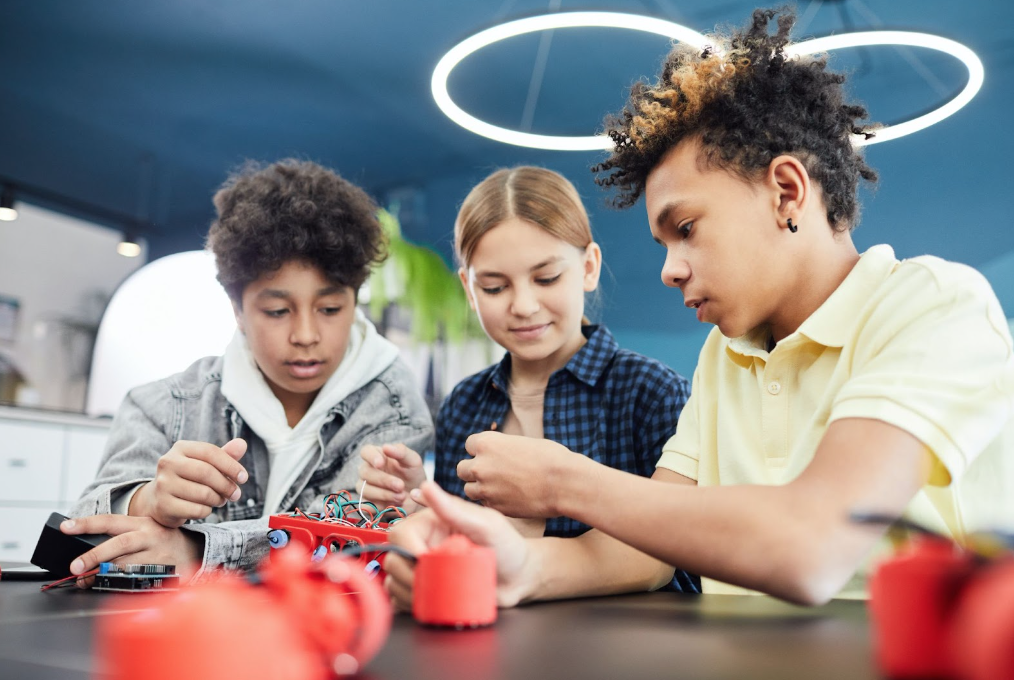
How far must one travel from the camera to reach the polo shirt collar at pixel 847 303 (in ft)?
2.96

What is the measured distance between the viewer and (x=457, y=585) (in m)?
0.53

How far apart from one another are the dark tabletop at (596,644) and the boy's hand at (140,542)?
1.13ft

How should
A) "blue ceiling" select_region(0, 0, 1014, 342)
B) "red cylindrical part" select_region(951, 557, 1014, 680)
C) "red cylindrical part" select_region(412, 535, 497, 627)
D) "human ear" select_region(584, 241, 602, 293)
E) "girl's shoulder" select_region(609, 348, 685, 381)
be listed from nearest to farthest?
1. "red cylindrical part" select_region(951, 557, 1014, 680)
2. "red cylindrical part" select_region(412, 535, 497, 627)
3. "girl's shoulder" select_region(609, 348, 685, 381)
4. "human ear" select_region(584, 241, 602, 293)
5. "blue ceiling" select_region(0, 0, 1014, 342)

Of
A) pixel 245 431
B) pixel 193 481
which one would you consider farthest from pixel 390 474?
pixel 245 431

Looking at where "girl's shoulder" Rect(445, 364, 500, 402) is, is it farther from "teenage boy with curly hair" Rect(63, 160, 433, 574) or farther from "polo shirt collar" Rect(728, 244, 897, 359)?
"polo shirt collar" Rect(728, 244, 897, 359)

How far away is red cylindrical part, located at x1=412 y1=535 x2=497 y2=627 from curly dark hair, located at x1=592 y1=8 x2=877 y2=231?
64 cm

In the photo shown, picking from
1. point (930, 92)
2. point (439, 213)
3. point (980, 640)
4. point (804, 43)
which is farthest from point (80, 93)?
point (980, 640)

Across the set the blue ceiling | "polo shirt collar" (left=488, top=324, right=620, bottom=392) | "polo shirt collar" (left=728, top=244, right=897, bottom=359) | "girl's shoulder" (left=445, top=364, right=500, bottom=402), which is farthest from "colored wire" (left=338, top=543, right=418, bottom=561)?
the blue ceiling

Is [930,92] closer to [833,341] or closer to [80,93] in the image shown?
[833,341]

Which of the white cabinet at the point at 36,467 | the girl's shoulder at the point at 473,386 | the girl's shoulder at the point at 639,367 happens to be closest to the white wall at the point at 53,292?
the white cabinet at the point at 36,467

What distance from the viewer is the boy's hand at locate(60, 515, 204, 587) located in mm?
1019

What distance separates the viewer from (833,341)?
0.90 meters

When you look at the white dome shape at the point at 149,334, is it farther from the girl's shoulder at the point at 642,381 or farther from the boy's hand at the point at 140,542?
the boy's hand at the point at 140,542

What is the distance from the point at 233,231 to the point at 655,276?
9.64ft
